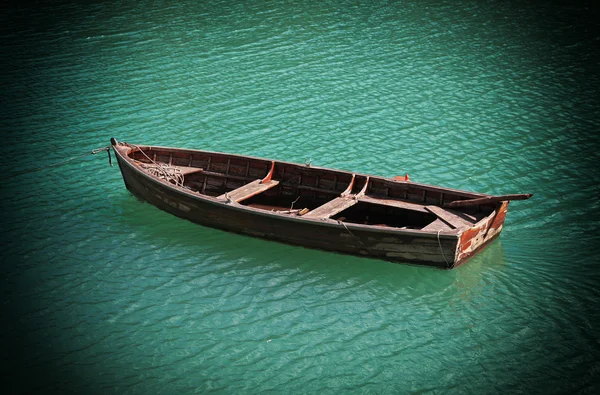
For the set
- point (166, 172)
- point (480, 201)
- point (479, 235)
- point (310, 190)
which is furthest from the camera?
point (166, 172)

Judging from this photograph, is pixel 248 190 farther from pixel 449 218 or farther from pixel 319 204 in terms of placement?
pixel 449 218

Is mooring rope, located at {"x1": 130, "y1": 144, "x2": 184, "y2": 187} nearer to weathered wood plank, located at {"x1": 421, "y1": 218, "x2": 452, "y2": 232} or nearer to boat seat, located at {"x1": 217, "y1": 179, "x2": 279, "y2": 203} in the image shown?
boat seat, located at {"x1": 217, "y1": 179, "x2": 279, "y2": 203}

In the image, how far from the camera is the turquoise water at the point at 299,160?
40.5 feet

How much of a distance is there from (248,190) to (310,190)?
1.54 metres

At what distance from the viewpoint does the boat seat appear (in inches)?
637

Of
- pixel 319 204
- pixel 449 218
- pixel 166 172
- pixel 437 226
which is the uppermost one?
pixel 166 172

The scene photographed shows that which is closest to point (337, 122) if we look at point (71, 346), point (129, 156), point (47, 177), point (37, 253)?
point (129, 156)

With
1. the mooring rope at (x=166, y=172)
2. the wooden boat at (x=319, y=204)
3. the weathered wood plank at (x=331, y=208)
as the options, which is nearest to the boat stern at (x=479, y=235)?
the wooden boat at (x=319, y=204)

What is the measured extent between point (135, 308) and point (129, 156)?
5.62m

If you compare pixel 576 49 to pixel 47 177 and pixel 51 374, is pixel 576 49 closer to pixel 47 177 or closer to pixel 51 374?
pixel 47 177

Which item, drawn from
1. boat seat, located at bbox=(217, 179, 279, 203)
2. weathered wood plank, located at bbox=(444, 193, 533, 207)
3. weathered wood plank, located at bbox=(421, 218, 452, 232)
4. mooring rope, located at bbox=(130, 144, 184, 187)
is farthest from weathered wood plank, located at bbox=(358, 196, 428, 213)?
mooring rope, located at bbox=(130, 144, 184, 187)

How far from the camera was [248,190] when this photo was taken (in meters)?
16.6

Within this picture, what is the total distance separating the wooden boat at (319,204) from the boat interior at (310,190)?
2cm

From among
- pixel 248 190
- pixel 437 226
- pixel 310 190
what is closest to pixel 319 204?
pixel 310 190
